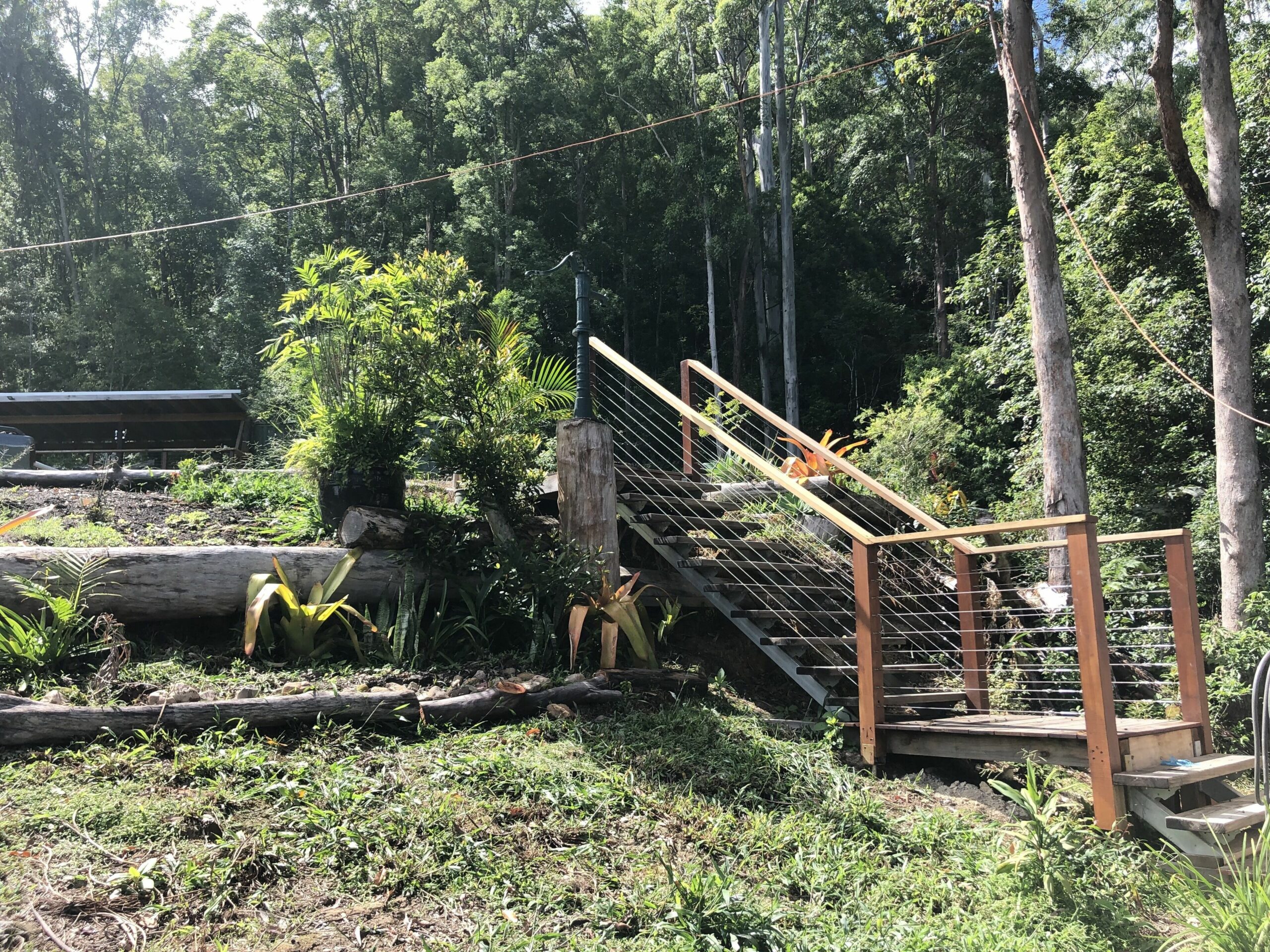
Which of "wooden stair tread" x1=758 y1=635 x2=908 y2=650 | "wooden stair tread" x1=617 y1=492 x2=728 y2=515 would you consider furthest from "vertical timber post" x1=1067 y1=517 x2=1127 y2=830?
"wooden stair tread" x1=617 y1=492 x2=728 y2=515

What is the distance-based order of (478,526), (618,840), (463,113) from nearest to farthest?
(618,840) → (478,526) → (463,113)

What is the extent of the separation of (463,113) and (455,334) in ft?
60.1

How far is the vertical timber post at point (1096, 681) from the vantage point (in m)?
3.65

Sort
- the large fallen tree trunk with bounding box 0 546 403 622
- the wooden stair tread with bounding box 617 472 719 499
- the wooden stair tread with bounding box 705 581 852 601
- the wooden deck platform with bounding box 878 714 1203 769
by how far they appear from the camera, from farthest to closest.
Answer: the wooden stair tread with bounding box 617 472 719 499 → the wooden stair tread with bounding box 705 581 852 601 → the large fallen tree trunk with bounding box 0 546 403 622 → the wooden deck platform with bounding box 878 714 1203 769

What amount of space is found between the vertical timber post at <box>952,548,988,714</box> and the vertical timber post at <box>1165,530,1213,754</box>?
0.94 metres

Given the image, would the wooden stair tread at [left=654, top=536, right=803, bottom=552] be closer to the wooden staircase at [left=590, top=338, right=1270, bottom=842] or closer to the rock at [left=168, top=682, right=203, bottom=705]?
the wooden staircase at [left=590, top=338, right=1270, bottom=842]

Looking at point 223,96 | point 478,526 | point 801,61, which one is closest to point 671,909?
point 478,526

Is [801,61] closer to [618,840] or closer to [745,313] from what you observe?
[745,313]

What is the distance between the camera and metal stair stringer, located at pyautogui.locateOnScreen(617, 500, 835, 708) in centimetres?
494

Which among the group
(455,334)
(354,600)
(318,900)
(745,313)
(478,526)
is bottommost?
(318,900)

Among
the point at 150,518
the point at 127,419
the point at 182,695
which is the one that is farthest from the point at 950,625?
the point at 127,419

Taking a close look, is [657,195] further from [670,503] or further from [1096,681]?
[1096,681]

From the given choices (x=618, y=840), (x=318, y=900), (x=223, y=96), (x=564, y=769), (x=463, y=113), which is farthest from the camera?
(x=223, y=96)

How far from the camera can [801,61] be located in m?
22.9
